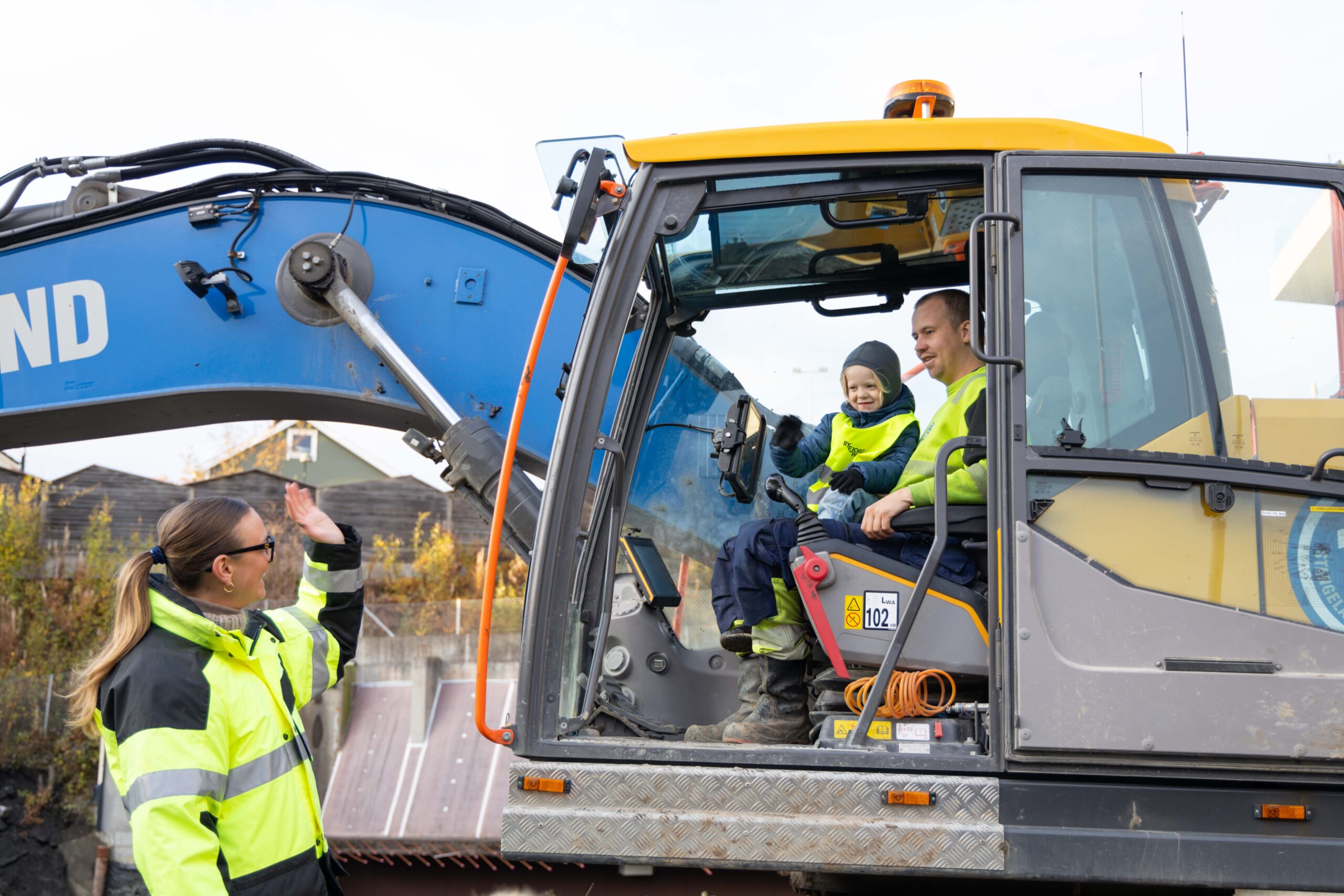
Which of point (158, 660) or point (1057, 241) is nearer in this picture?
point (158, 660)

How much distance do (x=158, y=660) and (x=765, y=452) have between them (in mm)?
2268

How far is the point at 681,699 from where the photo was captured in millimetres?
3615

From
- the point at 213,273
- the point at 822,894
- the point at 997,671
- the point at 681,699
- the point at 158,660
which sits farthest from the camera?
the point at 213,273

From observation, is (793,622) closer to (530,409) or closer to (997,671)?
(997,671)

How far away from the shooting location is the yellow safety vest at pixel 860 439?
3.05 m

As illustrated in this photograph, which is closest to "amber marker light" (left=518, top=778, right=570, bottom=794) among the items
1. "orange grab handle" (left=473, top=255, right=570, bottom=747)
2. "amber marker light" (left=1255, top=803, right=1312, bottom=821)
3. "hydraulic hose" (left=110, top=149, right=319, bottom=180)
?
"orange grab handle" (left=473, top=255, right=570, bottom=747)

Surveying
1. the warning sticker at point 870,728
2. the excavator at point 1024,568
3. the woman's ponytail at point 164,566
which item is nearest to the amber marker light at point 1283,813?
the excavator at point 1024,568

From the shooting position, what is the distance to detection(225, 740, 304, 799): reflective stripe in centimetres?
215

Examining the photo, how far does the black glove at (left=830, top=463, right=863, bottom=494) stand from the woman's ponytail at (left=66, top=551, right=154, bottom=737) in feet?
5.69

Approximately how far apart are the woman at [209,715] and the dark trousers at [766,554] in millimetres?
1111

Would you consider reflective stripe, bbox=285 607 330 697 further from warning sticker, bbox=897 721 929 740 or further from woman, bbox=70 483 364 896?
warning sticker, bbox=897 721 929 740

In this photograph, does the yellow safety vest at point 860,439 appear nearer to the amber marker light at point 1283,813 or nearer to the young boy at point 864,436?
the young boy at point 864,436

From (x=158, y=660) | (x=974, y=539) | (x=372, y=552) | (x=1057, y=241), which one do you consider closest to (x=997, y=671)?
(x=974, y=539)

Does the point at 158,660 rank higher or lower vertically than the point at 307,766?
higher
